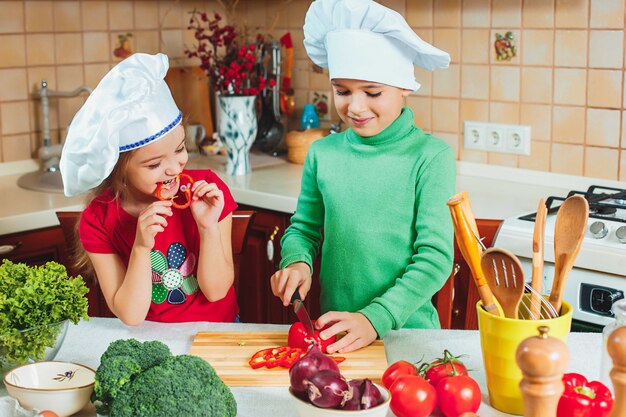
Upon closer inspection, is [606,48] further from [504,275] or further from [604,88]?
[504,275]

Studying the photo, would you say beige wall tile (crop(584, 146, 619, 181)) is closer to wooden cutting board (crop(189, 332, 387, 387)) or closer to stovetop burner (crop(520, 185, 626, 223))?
stovetop burner (crop(520, 185, 626, 223))

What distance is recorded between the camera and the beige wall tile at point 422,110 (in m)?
2.93

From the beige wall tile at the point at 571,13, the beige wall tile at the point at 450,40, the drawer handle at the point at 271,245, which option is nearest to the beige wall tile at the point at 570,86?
the beige wall tile at the point at 571,13

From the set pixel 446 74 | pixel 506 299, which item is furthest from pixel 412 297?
pixel 446 74

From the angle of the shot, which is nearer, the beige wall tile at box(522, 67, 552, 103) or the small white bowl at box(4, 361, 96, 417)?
the small white bowl at box(4, 361, 96, 417)

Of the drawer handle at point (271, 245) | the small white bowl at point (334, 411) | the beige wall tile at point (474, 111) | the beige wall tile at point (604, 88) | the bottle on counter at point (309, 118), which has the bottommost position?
the drawer handle at point (271, 245)

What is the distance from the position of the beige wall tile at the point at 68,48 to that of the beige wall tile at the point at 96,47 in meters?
0.02

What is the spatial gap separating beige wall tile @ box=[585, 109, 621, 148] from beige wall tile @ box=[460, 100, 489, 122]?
34 centimetres

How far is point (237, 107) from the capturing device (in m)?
2.89

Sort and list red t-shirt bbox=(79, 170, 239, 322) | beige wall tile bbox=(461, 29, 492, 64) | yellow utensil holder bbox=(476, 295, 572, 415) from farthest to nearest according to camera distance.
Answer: beige wall tile bbox=(461, 29, 492, 64), red t-shirt bbox=(79, 170, 239, 322), yellow utensil holder bbox=(476, 295, 572, 415)

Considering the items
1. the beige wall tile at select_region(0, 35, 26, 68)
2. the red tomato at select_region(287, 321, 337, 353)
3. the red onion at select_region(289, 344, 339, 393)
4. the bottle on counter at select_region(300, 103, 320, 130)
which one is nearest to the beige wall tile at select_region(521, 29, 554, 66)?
the bottle on counter at select_region(300, 103, 320, 130)

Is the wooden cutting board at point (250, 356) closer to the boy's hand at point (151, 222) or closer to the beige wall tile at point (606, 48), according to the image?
the boy's hand at point (151, 222)

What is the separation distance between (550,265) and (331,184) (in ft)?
2.04

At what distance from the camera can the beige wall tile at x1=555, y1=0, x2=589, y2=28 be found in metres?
2.52
